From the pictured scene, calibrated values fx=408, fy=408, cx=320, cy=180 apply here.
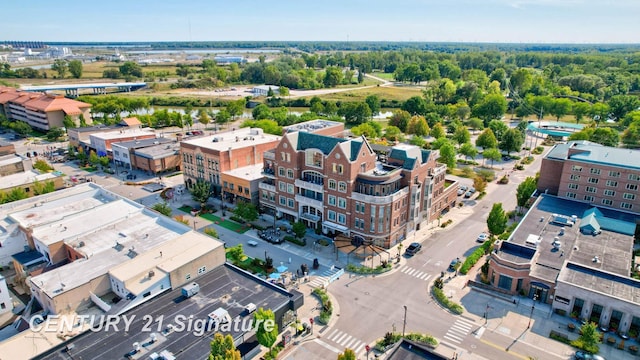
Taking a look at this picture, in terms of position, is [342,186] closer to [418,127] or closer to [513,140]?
[513,140]

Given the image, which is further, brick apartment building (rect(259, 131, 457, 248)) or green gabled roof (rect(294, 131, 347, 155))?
green gabled roof (rect(294, 131, 347, 155))

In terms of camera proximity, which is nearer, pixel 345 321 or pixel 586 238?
pixel 345 321

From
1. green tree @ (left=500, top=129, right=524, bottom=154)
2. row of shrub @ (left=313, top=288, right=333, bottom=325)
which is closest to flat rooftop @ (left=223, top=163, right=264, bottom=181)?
row of shrub @ (left=313, top=288, right=333, bottom=325)

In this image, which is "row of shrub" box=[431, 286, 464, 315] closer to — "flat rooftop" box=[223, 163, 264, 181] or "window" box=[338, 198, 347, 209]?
"window" box=[338, 198, 347, 209]

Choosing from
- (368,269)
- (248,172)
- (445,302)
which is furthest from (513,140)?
(445,302)

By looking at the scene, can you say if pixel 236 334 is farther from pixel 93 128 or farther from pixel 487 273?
pixel 93 128

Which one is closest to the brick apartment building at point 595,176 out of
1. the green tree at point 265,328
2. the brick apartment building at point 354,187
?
the brick apartment building at point 354,187

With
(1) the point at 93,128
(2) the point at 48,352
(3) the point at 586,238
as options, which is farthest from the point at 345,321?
(1) the point at 93,128
